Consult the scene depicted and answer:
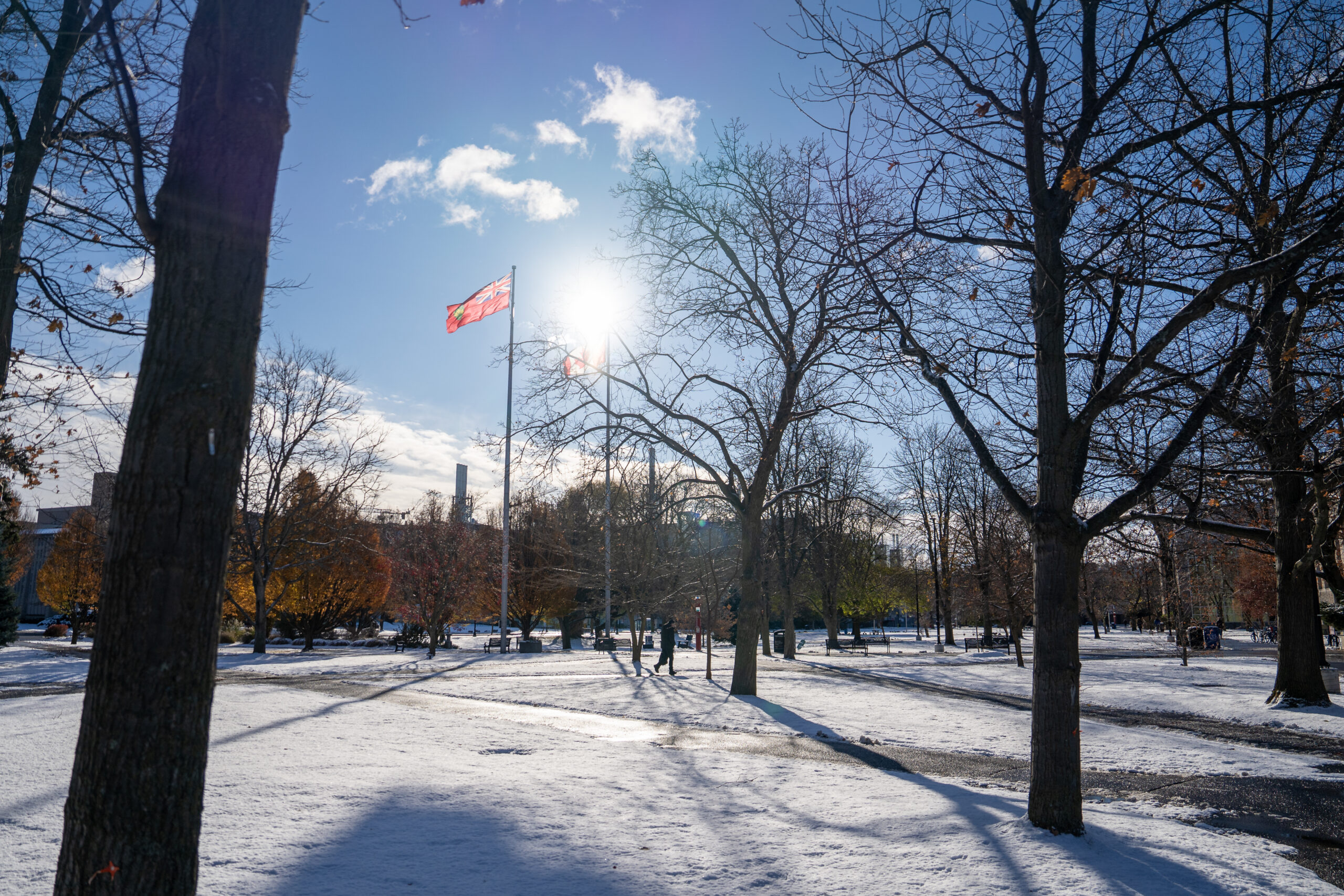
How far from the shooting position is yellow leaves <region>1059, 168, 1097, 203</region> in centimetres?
526

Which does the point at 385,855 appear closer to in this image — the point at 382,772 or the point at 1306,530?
the point at 382,772

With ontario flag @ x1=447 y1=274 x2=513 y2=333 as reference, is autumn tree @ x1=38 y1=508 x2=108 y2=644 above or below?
below

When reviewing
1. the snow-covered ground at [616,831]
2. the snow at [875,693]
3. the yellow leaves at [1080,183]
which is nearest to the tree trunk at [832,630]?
the snow at [875,693]

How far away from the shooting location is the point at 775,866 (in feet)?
15.2

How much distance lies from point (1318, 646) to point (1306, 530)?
2433 mm

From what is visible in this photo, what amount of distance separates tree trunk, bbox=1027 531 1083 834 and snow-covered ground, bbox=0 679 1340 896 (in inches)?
8.2

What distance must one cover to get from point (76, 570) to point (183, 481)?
47617 mm

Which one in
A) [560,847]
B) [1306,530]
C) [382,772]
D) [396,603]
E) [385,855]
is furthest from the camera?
[396,603]

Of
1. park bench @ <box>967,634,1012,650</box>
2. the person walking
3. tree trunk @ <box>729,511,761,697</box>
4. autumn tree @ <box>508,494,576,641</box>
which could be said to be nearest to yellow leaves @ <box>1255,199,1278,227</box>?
tree trunk @ <box>729,511,761,697</box>

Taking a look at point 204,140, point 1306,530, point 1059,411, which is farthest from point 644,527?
point 204,140

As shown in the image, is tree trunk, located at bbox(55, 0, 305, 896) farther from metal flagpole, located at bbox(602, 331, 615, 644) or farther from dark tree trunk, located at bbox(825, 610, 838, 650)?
dark tree trunk, located at bbox(825, 610, 838, 650)

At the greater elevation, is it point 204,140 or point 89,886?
point 204,140

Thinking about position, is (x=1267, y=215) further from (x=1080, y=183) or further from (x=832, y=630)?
(x=832, y=630)

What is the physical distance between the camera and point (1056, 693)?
5484 millimetres
